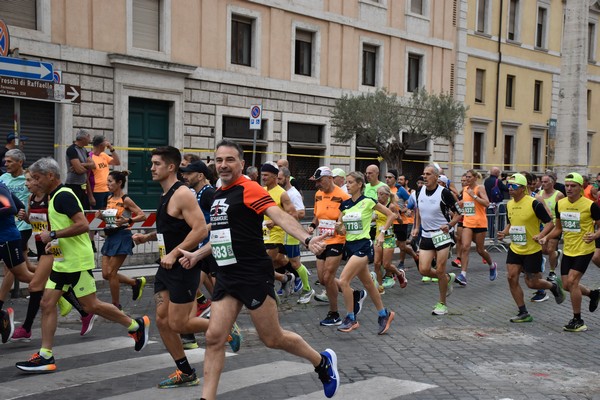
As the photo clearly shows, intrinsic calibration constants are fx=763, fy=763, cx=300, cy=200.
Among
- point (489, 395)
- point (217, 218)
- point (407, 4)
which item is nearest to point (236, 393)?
point (217, 218)

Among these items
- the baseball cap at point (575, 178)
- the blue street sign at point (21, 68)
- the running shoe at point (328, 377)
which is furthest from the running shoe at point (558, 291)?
the blue street sign at point (21, 68)

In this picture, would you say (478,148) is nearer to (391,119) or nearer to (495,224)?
(391,119)

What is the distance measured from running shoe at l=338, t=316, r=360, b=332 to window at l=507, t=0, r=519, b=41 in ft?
106

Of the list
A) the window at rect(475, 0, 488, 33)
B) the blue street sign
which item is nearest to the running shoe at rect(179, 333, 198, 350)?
the blue street sign

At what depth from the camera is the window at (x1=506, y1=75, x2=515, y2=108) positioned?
38562mm

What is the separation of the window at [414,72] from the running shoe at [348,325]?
24505 millimetres

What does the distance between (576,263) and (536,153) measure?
1295 inches

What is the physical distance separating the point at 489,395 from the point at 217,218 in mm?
2600

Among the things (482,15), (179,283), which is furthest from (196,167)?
(482,15)

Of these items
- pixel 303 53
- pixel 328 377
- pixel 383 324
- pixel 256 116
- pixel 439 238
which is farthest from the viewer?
pixel 303 53

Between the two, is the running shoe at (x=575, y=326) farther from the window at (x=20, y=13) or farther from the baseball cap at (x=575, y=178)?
the window at (x=20, y=13)

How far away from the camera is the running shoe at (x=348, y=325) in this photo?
28.9 feet

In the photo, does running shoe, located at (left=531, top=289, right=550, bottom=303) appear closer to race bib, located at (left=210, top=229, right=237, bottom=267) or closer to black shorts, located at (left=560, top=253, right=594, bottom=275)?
black shorts, located at (left=560, top=253, right=594, bottom=275)

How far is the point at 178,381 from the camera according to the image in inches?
248
